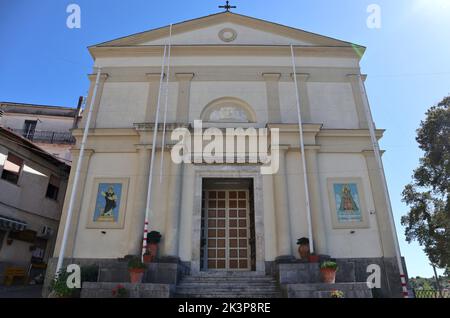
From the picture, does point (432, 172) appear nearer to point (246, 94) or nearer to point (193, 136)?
point (246, 94)

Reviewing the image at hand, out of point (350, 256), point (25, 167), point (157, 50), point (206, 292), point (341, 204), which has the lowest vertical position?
point (206, 292)

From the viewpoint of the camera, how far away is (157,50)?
14.3 metres

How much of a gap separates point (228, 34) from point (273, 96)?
405cm

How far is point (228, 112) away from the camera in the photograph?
43.9ft

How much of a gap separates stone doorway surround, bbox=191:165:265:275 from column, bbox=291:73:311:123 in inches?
121

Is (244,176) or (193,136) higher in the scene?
(193,136)

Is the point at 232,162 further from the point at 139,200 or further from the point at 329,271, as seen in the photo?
the point at 329,271

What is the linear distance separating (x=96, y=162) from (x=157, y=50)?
227 inches

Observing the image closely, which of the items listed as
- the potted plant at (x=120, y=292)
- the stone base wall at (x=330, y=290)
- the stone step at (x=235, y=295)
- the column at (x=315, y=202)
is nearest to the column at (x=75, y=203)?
the potted plant at (x=120, y=292)

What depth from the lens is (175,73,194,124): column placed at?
13.0 meters

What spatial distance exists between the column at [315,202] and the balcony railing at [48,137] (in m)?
16.8

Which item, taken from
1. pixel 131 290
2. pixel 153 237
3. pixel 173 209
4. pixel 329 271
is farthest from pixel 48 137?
pixel 329 271

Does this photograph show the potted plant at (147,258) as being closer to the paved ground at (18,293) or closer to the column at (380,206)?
the paved ground at (18,293)

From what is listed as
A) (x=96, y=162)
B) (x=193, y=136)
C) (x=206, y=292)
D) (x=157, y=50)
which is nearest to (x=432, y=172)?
(x=193, y=136)
